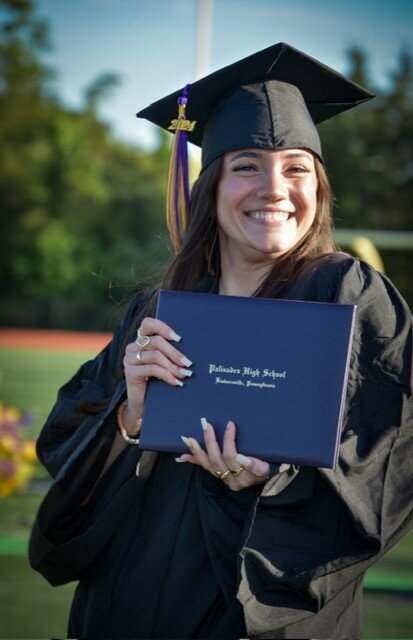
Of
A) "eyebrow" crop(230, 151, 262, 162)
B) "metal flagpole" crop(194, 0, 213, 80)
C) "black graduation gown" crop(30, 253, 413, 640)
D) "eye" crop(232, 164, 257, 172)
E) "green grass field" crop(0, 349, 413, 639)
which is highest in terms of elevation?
"metal flagpole" crop(194, 0, 213, 80)

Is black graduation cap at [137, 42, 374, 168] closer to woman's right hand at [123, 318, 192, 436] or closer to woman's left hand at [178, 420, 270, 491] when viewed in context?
woman's right hand at [123, 318, 192, 436]

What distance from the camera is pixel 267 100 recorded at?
88.2 inches

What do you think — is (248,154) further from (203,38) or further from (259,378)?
(203,38)

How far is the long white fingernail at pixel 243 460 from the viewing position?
1812 mm

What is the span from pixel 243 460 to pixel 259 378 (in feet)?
0.53

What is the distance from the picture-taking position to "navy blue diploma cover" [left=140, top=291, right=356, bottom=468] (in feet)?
5.91

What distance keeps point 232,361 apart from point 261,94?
0.73 m

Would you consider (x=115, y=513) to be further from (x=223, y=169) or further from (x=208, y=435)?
(x=223, y=169)

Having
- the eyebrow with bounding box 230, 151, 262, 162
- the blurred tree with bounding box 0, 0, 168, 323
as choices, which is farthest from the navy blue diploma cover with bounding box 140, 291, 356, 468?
the blurred tree with bounding box 0, 0, 168, 323

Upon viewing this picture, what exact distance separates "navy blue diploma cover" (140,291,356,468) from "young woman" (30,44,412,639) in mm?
34

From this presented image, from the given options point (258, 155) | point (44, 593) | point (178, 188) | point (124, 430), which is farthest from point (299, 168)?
point (44, 593)

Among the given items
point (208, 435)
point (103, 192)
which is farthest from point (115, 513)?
point (103, 192)

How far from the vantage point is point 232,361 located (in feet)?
6.18

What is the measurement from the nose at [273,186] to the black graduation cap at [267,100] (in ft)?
0.21
